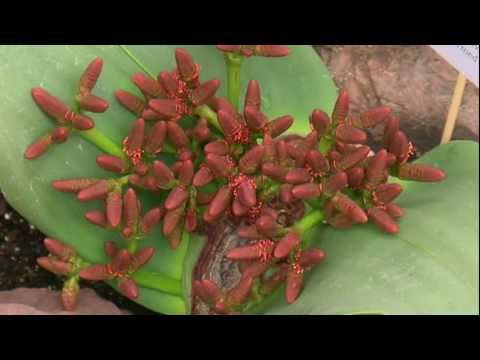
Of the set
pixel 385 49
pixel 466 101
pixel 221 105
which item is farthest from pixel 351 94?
pixel 221 105

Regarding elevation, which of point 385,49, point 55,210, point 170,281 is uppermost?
point 385,49

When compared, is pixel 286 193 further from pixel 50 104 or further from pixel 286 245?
pixel 50 104

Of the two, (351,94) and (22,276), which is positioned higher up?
(351,94)

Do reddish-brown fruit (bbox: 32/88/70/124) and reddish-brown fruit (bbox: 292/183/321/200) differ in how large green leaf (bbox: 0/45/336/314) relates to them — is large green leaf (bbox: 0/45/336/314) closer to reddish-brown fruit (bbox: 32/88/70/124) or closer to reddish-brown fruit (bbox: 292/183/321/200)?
reddish-brown fruit (bbox: 32/88/70/124)

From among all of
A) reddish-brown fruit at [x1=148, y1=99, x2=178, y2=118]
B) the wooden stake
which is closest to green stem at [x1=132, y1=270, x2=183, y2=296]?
reddish-brown fruit at [x1=148, y1=99, x2=178, y2=118]

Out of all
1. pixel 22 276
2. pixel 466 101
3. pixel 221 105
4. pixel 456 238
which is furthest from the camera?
pixel 466 101

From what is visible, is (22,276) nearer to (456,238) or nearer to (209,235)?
(209,235)

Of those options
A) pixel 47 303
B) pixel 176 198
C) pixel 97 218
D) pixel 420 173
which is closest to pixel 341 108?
pixel 420 173
